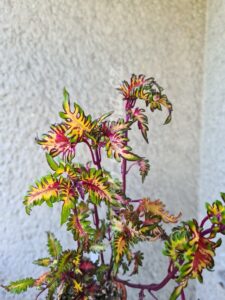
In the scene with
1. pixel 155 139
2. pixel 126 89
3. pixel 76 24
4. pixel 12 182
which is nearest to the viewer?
pixel 126 89

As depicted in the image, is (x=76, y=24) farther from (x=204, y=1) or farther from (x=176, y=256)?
(x=176, y=256)

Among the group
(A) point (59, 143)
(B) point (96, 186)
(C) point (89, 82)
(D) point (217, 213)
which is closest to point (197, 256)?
(D) point (217, 213)

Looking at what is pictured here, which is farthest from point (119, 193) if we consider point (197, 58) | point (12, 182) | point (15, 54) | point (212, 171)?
point (197, 58)

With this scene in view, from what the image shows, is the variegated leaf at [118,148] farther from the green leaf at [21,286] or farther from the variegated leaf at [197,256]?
the green leaf at [21,286]

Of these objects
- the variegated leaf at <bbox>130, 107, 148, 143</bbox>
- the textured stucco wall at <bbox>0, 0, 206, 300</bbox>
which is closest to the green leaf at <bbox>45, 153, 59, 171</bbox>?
the variegated leaf at <bbox>130, 107, 148, 143</bbox>

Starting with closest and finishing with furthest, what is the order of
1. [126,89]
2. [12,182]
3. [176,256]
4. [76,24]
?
[176,256] < [126,89] < [12,182] < [76,24]

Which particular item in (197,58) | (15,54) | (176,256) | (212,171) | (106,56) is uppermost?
(197,58)

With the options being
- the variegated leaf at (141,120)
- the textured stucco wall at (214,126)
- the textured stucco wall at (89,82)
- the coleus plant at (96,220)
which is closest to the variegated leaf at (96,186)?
the coleus plant at (96,220)
